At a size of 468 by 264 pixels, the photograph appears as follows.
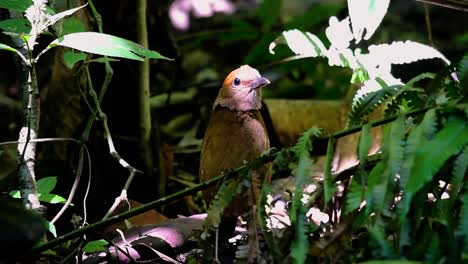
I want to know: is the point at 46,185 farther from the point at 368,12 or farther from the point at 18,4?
the point at 368,12

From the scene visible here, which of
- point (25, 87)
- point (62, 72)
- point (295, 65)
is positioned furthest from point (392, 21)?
point (25, 87)

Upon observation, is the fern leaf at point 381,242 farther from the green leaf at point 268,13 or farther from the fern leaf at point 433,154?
the green leaf at point 268,13

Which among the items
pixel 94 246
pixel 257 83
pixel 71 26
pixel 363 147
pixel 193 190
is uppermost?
pixel 71 26

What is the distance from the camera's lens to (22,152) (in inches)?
106

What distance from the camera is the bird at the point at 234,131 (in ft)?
10.1

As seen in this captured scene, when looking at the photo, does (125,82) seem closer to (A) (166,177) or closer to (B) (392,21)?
(A) (166,177)

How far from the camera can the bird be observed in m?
3.07

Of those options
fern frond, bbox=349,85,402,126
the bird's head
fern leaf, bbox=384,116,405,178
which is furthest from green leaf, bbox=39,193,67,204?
fern leaf, bbox=384,116,405,178

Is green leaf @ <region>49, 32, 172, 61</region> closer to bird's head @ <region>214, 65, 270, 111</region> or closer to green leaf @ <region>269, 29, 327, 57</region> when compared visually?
bird's head @ <region>214, 65, 270, 111</region>

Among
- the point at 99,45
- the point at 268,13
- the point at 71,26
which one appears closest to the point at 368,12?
the point at 99,45

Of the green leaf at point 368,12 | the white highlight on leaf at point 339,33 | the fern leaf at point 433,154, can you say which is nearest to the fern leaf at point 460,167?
the fern leaf at point 433,154

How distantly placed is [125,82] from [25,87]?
123 cm

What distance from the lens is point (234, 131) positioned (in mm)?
3105

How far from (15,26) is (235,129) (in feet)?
3.09
